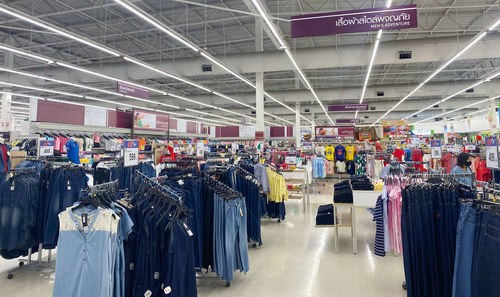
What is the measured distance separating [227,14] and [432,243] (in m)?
10.2

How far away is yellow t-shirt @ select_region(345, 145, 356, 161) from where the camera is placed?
41.2 ft

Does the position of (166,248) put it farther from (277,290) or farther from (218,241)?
(277,290)

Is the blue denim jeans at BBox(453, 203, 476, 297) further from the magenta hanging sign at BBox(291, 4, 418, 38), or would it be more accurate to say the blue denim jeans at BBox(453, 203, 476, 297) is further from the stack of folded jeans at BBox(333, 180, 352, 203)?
the magenta hanging sign at BBox(291, 4, 418, 38)

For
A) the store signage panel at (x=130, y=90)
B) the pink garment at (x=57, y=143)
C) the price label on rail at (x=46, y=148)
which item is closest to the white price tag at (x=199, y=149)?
the price label on rail at (x=46, y=148)

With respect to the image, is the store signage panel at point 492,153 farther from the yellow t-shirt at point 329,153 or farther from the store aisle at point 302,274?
the yellow t-shirt at point 329,153

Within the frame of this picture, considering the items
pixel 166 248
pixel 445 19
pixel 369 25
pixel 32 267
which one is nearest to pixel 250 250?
pixel 166 248

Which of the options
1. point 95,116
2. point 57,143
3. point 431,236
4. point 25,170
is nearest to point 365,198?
point 431,236

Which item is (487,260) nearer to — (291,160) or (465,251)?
(465,251)

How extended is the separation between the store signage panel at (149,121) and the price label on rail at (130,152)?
8219mm

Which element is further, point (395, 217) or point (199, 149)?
point (199, 149)

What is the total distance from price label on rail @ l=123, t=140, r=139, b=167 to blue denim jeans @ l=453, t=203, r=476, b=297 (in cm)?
413

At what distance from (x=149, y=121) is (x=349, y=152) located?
30.2 feet

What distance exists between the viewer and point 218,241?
130 inches

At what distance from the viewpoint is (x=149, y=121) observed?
12.8m
